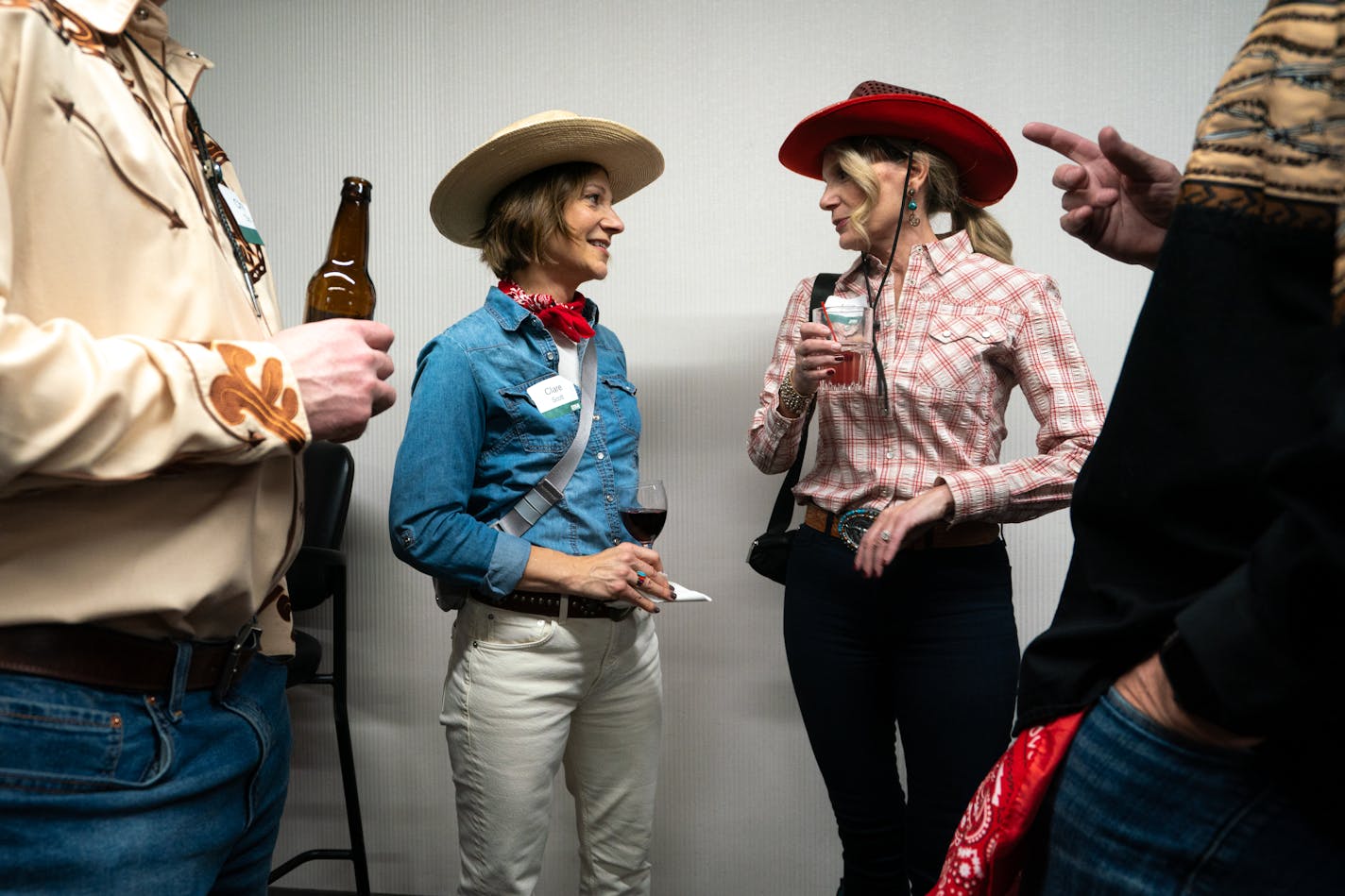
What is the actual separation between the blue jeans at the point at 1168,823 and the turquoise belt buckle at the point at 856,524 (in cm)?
118

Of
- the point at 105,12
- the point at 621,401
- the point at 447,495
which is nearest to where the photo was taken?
the point at 105,12

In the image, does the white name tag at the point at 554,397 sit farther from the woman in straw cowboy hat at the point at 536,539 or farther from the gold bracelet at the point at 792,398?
the gold bracelet at the point at 792,398

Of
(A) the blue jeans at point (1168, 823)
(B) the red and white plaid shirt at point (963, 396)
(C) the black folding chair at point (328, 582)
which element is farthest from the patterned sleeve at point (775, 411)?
(A) the blue jeans at point (1168, 823)

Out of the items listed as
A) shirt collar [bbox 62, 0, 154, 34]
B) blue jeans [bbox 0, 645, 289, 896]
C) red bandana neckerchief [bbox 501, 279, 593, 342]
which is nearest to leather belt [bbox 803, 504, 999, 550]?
red bandana neckerchief [bbox 501, 279, 593, 342]

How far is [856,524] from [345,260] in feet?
3.38

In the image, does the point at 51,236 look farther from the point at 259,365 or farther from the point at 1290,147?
the point at 1290,147

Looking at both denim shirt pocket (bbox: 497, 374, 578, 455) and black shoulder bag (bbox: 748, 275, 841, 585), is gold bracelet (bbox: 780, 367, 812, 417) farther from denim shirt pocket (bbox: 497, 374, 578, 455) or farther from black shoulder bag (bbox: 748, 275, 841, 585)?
denim shirt pocket (bbox: 497, 374, 578, 455)

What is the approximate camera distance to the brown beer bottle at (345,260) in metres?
1.39

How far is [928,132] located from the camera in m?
1.92

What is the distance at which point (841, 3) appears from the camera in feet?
8.11

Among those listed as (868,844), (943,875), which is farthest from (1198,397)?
(868,844)

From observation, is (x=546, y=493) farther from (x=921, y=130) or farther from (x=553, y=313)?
(x=921, y=130)

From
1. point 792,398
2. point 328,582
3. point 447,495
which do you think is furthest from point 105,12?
point 328,582

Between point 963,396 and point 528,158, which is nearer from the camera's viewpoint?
point 963,396
